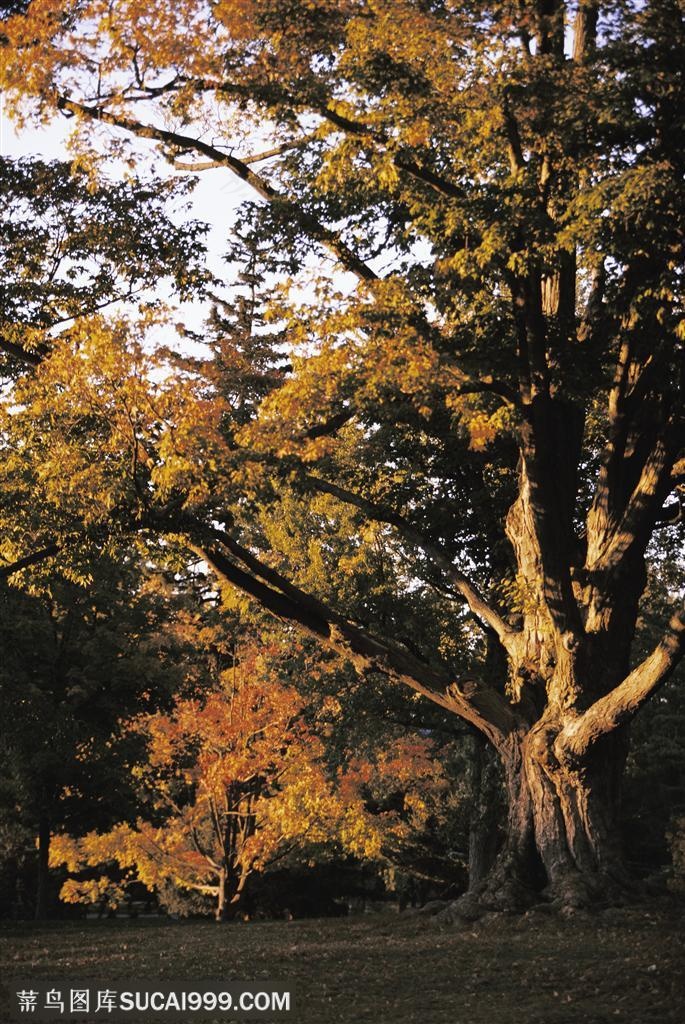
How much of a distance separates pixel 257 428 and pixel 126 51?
5.00 meters

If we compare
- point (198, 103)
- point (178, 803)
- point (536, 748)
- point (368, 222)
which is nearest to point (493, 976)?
point (536, 748)

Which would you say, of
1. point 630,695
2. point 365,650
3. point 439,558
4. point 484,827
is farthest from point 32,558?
point 484,827

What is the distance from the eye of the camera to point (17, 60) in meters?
13.8

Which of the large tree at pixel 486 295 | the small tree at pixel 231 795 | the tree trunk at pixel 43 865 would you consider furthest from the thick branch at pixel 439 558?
the tree trunk at pixel 43 865

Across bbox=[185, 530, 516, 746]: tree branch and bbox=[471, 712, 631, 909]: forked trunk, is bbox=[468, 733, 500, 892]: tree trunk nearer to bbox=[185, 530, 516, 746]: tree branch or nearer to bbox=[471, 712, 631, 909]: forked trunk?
bbox=[185, 530, 516, 746]: tree branch

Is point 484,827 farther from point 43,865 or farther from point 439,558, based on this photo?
point 43,865

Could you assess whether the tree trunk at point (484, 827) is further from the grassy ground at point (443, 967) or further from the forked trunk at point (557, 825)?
the grassy ground at point (443, 967)

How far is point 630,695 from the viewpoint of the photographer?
14.2m

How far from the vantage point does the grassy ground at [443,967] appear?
9039mm

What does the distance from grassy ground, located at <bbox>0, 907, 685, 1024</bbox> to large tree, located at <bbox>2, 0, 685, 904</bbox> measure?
185 cm

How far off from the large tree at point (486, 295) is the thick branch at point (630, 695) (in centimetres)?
4

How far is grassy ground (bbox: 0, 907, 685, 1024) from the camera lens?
9039mm

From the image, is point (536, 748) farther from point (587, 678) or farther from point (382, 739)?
point (382, 739)

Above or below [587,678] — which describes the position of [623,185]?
above
